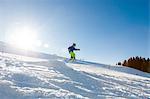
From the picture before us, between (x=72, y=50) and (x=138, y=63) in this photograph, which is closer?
(x=72, y=50)

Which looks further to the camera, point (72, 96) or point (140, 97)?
point (140, 97)

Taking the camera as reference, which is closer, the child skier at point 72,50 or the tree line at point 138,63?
the child skier at point 72,50

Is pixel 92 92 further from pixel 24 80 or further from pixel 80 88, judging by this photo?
pixel 24 80

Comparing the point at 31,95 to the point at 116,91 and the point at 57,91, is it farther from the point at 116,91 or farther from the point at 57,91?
the point at 116,91

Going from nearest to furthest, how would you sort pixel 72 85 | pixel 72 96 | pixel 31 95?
pixel 31 95 → pixel 72 96 → pixel 72 85

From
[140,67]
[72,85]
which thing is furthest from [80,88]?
[140,67]

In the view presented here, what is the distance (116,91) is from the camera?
1252cm

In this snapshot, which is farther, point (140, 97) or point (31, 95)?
point (140, 97)

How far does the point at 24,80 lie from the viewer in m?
11.1

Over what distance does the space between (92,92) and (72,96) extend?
1.65 m

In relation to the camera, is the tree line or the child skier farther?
the tree line

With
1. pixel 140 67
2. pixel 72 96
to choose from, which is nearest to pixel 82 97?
pixel 72 96

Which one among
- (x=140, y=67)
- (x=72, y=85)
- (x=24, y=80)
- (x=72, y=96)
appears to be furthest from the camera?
(x=140, y=67)

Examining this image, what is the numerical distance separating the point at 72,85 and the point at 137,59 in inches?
2277
